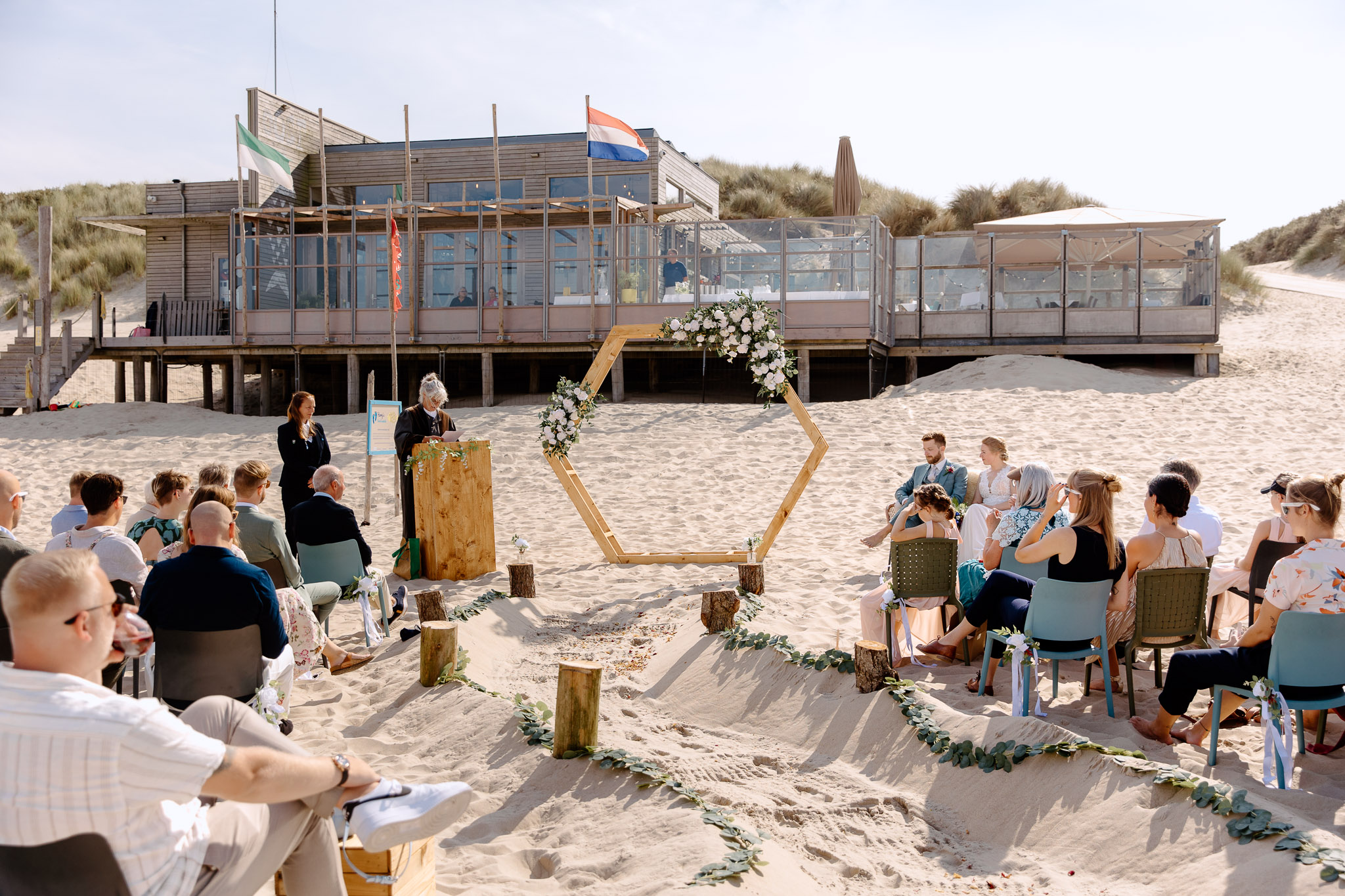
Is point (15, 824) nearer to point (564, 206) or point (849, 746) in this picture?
point (849, 746)

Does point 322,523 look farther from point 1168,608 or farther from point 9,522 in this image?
point 1168,608

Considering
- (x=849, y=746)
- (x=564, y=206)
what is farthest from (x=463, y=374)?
(x=849, y=746)

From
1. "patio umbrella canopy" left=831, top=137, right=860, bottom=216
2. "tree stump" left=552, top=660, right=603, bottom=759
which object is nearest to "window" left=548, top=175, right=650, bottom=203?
"patio umbrella canopy" left=831, top=137, right=860, bottom=216

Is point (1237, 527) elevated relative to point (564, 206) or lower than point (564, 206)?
lower

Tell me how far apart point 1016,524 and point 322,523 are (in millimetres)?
4169

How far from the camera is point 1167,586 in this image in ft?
15.4

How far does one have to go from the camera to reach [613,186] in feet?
71.2

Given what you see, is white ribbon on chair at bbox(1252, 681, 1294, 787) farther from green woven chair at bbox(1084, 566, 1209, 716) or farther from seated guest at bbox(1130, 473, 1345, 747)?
green woven chair at bbox(1084, 566, 1209, 716)

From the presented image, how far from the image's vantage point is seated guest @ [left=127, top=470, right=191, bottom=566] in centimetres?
529

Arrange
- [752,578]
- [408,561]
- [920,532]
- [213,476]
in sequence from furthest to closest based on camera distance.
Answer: [408,561] < [752,578] < [920,532] < [213,476]

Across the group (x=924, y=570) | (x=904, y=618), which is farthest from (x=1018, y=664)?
(x=904, y=618)

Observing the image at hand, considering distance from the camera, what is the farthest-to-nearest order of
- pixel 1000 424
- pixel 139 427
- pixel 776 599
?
pixel 139 427 → pixel 1000 424 → pixel 776 599

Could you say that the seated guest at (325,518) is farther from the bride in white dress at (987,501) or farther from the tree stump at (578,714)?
the bride in white dress at (987,501)

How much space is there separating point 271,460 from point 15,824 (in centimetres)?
1298
